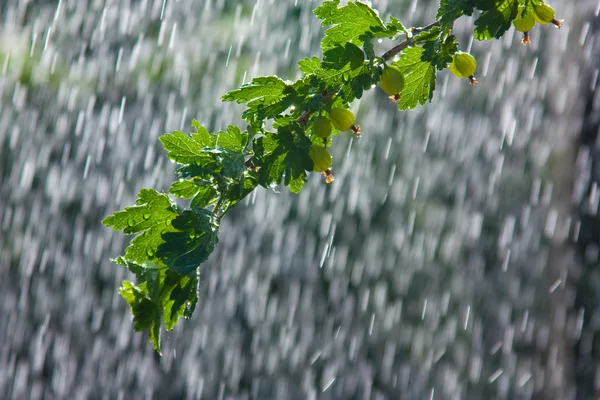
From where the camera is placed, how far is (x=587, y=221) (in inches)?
281

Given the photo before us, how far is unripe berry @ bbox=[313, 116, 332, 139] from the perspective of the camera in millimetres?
494

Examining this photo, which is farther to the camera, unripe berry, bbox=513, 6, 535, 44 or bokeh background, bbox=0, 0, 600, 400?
bokeh background, bbox=0, 0, 600, 400

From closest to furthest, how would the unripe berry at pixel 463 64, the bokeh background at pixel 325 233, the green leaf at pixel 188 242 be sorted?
the green leaf at pixel 188 242, the unripe berry at pixel 463 64, the bokeh background at pixel 325 233

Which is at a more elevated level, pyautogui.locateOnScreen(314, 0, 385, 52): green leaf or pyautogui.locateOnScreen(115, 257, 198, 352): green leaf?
pyautogui.locateOnScreen(314, 0, 385, 52): green leaf

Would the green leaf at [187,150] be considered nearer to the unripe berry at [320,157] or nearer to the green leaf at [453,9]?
the unripe berry at [320,157]

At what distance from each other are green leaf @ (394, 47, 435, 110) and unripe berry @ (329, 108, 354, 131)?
0.17 feet

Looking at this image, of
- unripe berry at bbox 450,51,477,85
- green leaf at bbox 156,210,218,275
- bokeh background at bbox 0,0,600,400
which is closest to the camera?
green leaf at bbox 156,210,218,275

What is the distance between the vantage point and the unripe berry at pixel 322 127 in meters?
0.49

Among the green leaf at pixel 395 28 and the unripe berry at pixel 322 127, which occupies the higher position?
the green leaf at pixel 395 28

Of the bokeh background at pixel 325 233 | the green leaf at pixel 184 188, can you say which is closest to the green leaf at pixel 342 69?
the green leaf at pixel 184 188

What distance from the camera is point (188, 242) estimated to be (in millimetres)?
443

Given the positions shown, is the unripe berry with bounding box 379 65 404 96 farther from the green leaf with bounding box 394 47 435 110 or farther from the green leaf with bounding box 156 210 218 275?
the green leaf with bounding box 156 210 218 275

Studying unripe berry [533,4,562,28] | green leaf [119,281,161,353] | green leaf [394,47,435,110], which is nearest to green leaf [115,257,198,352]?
green leaf [119,281,161,353]

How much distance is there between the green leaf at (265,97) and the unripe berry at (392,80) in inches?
2.7
